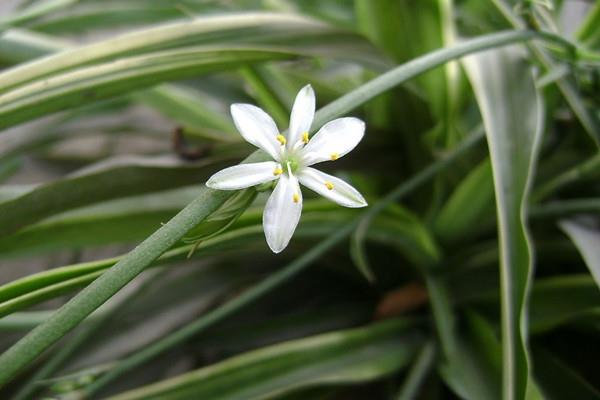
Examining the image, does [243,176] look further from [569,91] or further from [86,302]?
[569,91]

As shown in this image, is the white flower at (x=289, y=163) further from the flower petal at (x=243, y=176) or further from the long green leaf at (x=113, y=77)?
the long green leaf at (x=113, y=77)

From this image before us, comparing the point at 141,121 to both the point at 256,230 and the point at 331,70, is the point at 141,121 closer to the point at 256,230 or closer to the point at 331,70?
the point at 331,70

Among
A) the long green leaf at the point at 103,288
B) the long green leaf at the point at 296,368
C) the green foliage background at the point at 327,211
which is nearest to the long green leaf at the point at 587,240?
the green foliage background at the point at 327,211

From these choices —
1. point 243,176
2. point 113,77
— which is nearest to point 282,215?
point 243,176

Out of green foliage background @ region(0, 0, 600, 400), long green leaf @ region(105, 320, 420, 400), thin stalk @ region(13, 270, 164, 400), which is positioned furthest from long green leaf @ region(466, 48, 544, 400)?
thin stalk @ region(13, 270, 164, 400)

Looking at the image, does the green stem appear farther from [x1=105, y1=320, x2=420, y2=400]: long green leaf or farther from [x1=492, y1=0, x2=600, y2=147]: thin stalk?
[x1=492, y1=0, x2=600, y2=147]: thin stalk

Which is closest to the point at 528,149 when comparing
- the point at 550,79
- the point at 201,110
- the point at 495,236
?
the point at 550,79
